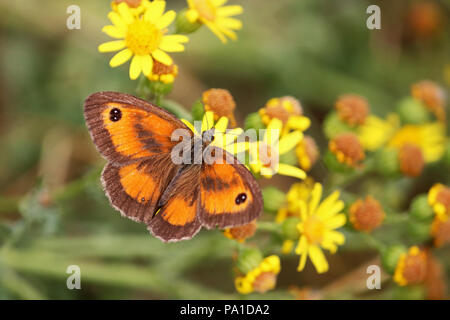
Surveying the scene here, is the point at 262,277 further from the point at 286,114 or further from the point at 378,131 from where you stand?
the point at 378,131

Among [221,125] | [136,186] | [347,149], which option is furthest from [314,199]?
[136,186]

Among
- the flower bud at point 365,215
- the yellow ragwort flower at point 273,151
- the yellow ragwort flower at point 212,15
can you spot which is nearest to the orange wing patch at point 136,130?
the yellow ragwort flower at point 273,151

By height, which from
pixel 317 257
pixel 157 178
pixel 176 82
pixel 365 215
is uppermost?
pixel 176 82

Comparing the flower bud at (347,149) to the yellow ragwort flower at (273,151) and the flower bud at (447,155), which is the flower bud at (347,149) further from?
the flower bud at (447,155)

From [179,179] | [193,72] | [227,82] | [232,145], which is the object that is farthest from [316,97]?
[179,179]

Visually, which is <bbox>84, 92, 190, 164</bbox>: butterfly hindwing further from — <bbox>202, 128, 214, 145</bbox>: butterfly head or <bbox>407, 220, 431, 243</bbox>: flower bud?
<bbox>407, 220, 431, 243</bbox>: flower bud

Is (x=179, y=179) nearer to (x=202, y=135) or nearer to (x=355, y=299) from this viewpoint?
(x=202, y=135)
